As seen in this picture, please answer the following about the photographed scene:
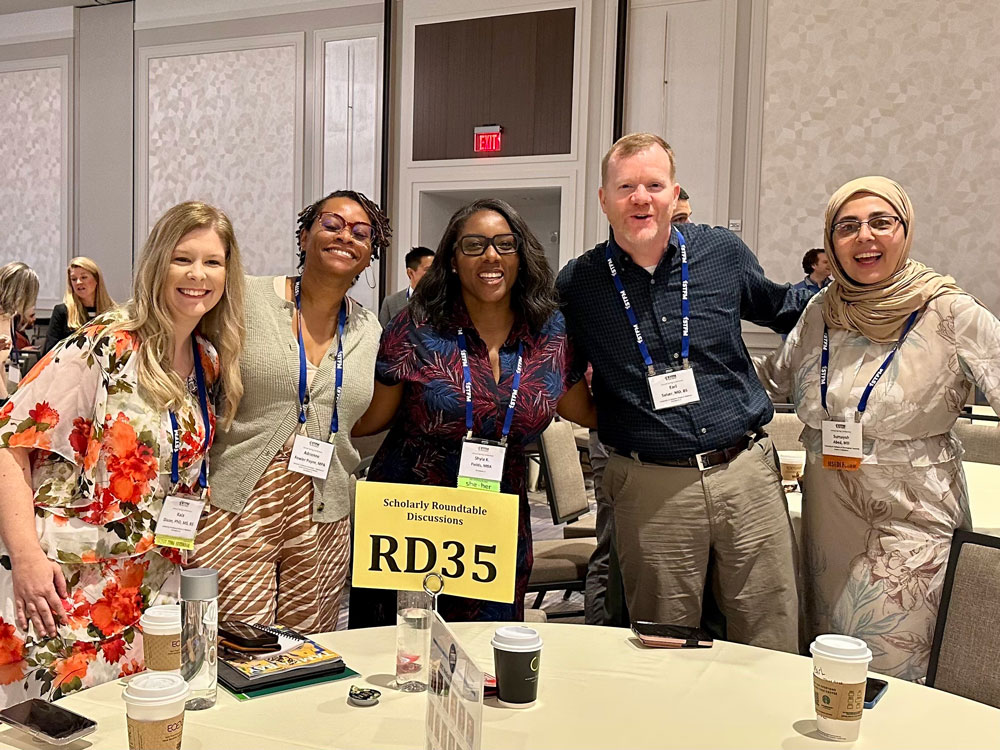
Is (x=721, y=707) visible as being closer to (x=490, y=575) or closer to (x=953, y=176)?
(x=490, y=575)

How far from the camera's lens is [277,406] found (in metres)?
2.35

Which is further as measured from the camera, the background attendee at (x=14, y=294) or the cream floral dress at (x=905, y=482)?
the background attendee at (x=14, y=294)

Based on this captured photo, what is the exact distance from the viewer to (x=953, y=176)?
659cm

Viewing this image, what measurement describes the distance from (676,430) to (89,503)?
1.45 m

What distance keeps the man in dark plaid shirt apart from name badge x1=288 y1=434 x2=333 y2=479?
783 mm

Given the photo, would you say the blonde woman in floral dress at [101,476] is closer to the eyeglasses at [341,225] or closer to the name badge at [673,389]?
the eyeglasses at [341,225]

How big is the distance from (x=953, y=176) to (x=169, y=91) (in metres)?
7.15

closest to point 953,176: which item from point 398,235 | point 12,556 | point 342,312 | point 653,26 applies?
point 653,26

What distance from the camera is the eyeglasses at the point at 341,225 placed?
247 cm

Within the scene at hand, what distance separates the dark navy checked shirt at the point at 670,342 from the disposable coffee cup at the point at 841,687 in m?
1.07

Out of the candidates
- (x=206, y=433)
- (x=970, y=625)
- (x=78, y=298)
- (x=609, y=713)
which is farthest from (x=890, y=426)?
(x=78, y=298)

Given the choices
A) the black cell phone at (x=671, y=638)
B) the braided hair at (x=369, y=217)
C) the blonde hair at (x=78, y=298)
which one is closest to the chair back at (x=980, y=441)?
→ the black cell phone at (x=671, y=638)

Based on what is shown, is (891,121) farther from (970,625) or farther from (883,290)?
(970,625)

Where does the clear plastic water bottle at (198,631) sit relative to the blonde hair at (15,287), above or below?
below
